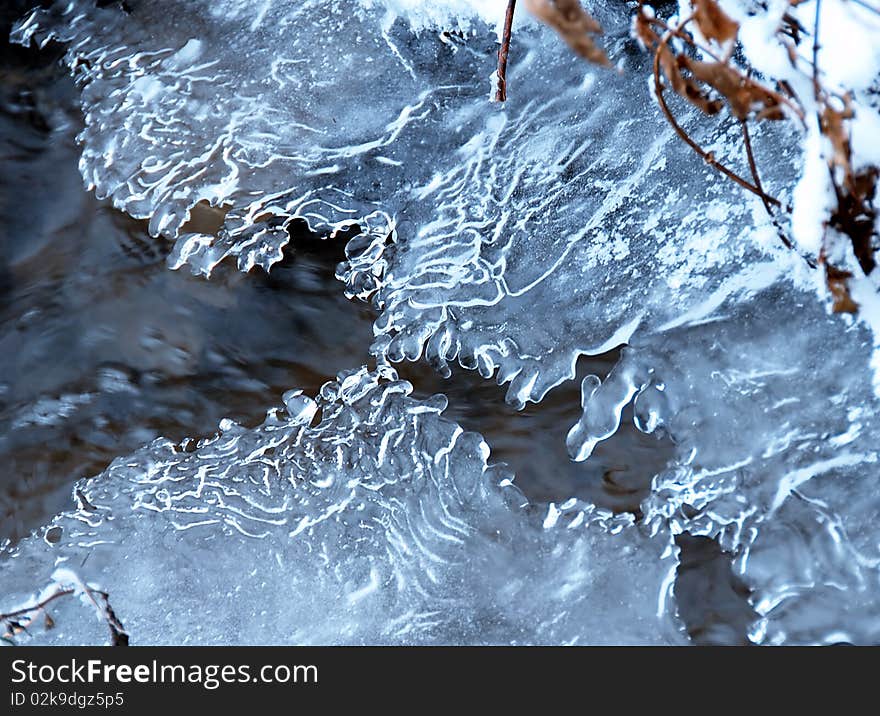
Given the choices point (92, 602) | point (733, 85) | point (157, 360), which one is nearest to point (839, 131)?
point (733, 85)

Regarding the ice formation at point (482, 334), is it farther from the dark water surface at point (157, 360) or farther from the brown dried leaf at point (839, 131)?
the brown dried leaf at point (839, 131)

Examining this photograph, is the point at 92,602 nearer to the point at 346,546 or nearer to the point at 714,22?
the point at 346,546

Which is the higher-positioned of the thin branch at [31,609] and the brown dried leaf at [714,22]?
the brown dried leaf at [714,22]

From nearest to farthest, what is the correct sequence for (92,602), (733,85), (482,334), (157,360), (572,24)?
(572,24) < (733,85) < (92,602) < (482,334) < (157,360)

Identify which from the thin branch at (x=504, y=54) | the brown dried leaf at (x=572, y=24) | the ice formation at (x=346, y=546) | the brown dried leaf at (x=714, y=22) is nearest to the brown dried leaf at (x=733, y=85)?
the brown dried leaf at (x=714, y=22)

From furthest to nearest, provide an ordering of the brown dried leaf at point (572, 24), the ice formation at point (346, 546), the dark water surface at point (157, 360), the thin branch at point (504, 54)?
1. the thin branch at point (504, 54)
2. the dark water surface at point (157, 360)
3. the ice formation at point (346, 546)
4. the brown dried leaf at point (572, 24)

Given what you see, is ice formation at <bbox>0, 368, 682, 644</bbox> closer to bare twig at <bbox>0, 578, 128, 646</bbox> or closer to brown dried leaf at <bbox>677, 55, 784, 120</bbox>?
bare twig at <bbox>0, 578, 128, 646</bbox>
